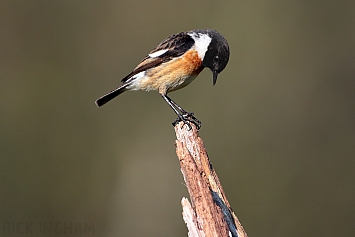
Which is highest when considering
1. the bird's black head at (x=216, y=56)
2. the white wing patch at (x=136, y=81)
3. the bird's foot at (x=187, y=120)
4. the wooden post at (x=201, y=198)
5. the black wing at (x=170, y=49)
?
the black wing at (x=170, y=49)

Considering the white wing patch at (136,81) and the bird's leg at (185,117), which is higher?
the white wing patch at (136,81)

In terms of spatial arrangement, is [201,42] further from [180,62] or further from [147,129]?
[147,129]

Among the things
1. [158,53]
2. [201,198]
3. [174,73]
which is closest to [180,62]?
[174,73]

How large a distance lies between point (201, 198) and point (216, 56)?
247cm

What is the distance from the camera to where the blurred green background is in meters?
8.99

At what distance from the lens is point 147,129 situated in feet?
30.7

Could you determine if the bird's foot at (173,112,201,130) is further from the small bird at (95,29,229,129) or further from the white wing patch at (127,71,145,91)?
the white wing patch at (127,71,145,91)

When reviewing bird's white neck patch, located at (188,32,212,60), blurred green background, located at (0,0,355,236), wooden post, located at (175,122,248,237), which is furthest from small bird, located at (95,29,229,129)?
blurred green background, located at (0,0,355,236)

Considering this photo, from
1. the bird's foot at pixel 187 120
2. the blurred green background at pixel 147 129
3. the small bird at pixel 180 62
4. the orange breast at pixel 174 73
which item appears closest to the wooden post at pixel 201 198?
the bird's foot at pixel 187 120

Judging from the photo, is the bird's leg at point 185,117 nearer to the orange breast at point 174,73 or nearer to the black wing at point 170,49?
the orange breast at point 174,73

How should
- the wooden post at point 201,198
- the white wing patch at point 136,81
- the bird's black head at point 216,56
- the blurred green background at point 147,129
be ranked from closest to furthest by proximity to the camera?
1. the wooden post at point 201,198
2. the bird's black head at point 216,56
3. the white wing patch at point 136,81
4. the blurred green background at point 147,129

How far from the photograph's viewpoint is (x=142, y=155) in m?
9.41

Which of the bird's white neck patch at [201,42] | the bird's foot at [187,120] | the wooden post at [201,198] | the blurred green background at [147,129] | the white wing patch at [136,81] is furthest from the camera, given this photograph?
the blurred green background at [147,129]

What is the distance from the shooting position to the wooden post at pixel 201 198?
12.6 feet
